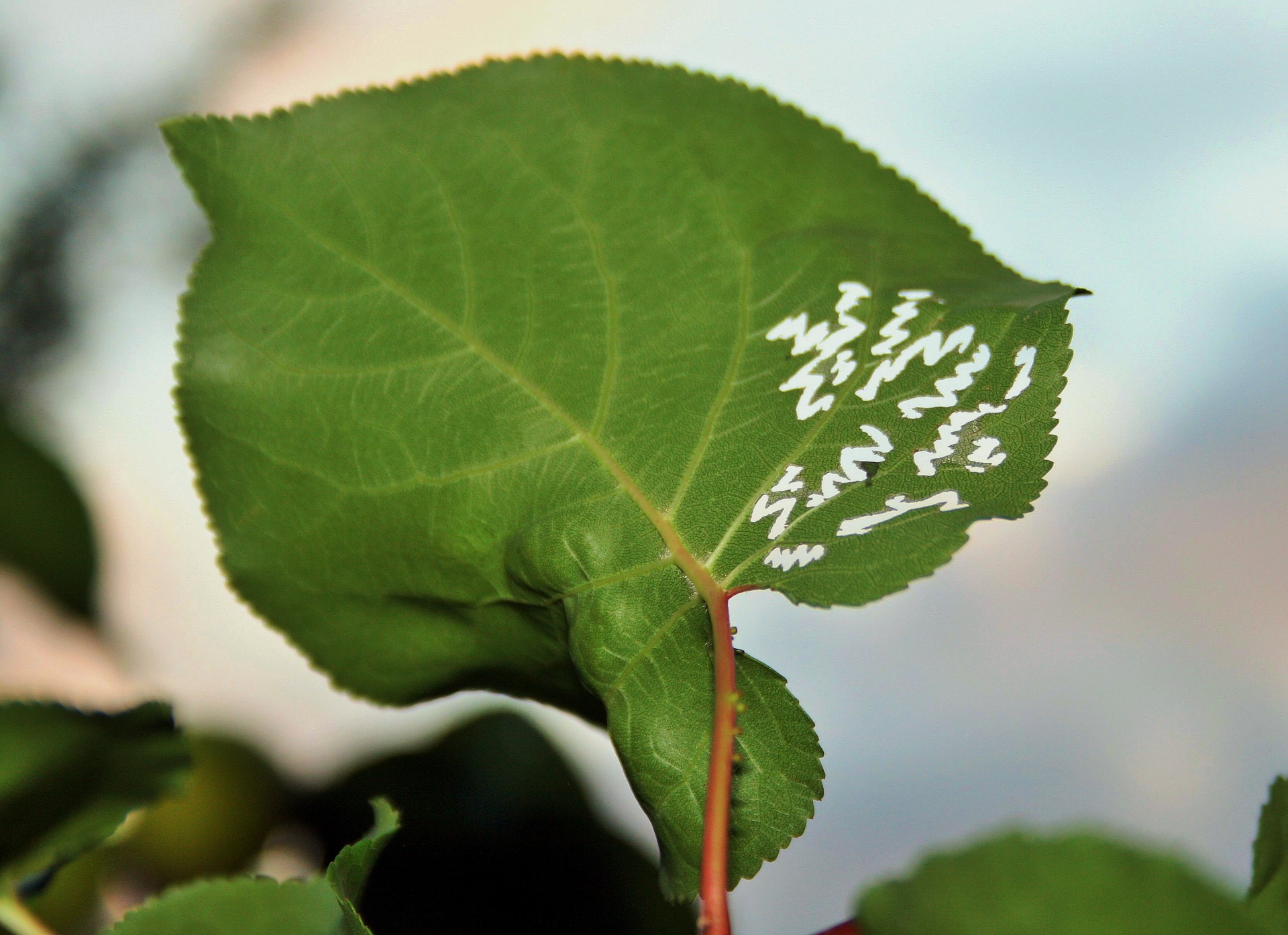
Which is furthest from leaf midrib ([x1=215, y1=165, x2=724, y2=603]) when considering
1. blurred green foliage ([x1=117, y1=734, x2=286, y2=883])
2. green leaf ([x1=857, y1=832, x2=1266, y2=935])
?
blurred green foliage ([x1=117, y1=734, x2=286, y2=883])

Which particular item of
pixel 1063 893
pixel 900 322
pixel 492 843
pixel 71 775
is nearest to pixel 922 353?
pixel 900 322

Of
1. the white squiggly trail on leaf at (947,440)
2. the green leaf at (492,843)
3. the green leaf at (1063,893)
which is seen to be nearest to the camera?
the green leaf at (1063,893)

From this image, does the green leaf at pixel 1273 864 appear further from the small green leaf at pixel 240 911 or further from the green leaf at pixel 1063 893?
the small green leaf at pixel 240 911

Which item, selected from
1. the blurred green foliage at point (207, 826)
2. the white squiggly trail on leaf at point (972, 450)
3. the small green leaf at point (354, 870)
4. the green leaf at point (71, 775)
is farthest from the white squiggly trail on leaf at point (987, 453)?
the blurred green foliage at point (207, 826)

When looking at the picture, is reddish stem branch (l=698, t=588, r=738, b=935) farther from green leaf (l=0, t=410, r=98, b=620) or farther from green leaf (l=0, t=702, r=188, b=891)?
green leaf (l=0, t=410, r=98, b=620)

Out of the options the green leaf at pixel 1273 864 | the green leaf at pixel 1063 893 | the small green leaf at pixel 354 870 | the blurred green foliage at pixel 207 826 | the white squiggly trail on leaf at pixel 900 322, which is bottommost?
the blurred green foliage at pixel 207 826

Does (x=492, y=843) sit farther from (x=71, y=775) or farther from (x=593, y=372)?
(x=593, y=372)

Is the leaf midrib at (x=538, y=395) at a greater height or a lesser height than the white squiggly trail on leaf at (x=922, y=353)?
lesser
